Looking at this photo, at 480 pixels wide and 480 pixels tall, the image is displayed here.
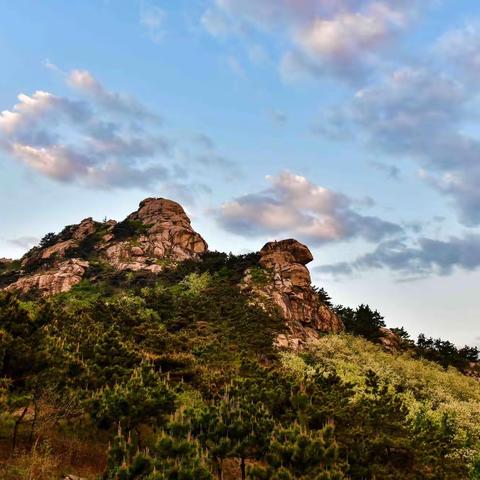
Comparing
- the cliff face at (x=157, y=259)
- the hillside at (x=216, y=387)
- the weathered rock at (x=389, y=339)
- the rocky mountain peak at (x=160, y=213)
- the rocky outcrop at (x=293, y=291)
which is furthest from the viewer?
the rocky mountain peak at (x=160, y=213)

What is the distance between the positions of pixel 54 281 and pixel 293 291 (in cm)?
3761

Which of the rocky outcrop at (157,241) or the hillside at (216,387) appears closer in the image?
the hillside at (216,387)

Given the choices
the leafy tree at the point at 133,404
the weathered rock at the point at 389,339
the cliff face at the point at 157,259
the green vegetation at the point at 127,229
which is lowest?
the leafy tree at the point at 133,404

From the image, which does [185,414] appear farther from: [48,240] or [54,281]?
[48,240]

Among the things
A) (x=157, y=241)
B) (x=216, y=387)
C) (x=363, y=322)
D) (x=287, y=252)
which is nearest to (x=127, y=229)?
(x=157, y=241)

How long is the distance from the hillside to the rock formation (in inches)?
41.3

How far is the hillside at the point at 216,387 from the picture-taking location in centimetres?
2120

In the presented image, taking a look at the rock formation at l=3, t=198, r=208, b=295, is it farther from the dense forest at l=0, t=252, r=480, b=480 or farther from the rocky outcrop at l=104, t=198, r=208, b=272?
the dense forest at l=0, t=252, r=480, b=480

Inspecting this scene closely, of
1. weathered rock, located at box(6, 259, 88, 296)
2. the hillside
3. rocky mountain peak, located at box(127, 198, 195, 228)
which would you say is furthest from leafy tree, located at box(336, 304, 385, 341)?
weathered rock, located at box(6, 259, 88, 296)

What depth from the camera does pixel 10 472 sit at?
19.8 m

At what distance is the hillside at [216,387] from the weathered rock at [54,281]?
0.96 ft

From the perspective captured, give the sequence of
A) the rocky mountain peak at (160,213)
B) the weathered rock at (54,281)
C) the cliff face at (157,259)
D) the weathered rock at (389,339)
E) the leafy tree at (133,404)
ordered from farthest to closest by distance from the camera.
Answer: the rocky mountain peak at (160,213) → the weathered rock at (389,339) → the weathered rock at (54,281) → the cliff face at (157,259) → the leafy tree at (133,404)

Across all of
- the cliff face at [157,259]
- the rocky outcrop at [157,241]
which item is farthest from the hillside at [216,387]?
the rocky outcrop at [157,241]

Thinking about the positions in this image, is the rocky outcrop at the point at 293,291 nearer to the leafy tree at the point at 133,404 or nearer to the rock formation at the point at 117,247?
the rock formation at the point at 117,247
